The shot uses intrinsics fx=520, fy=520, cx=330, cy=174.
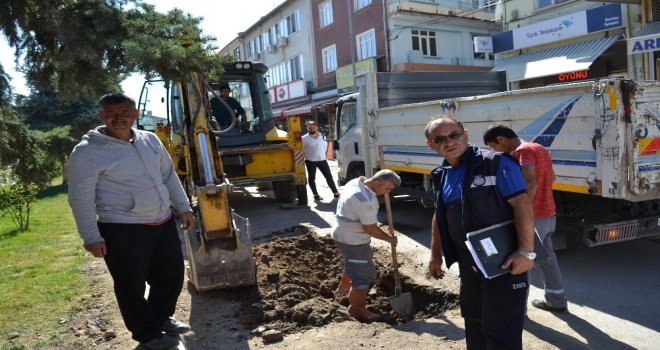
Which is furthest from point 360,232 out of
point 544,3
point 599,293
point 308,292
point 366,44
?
point 366,44

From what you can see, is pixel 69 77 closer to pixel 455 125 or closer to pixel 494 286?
pixel 455 125

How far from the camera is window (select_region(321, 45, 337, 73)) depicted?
28578 millimetres

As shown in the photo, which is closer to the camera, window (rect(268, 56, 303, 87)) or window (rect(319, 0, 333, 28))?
window (rect(319, 0, 333, 28))

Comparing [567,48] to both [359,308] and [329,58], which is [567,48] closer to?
[359,308]

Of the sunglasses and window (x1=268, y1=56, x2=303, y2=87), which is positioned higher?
window (x1=268, y1=56, x2=303, y2=87)

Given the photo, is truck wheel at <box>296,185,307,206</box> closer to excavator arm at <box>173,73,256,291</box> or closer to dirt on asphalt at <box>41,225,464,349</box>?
dirt on asphalt at <box>41,225,464,349</box>

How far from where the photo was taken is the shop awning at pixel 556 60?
14.5m

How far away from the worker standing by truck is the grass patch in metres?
3.83

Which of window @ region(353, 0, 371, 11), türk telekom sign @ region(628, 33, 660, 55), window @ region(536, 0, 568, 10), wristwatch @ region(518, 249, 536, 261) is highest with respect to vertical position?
window @ region(353, 0, 371, 11)

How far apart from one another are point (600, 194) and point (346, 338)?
8.97ft

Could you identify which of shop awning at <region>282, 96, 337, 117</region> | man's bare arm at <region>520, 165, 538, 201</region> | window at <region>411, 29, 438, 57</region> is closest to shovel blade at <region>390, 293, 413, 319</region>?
man's bare arm at <region>520, 165, 538, 201</region>

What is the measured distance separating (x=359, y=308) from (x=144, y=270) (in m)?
1.78

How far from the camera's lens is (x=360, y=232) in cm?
438

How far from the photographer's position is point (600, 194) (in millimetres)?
4797
